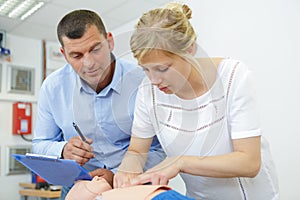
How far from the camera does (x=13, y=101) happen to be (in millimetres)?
3719

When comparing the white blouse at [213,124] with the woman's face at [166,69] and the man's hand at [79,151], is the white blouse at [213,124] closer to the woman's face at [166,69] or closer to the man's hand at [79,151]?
the woman's face at [166,69]

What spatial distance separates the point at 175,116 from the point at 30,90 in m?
3.33

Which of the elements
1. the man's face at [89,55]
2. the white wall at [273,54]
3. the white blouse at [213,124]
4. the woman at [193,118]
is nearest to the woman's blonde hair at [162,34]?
the woman at [193,118]

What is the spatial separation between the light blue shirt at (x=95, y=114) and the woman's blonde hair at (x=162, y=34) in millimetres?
167

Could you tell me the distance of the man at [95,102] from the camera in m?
1.01

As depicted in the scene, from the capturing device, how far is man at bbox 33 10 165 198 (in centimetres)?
101

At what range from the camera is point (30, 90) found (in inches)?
153

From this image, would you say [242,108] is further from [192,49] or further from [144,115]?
[144,115]

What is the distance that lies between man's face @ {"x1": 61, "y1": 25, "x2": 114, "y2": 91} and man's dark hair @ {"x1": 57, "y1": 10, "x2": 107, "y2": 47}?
1cm

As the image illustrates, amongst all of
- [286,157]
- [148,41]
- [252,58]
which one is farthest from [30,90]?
[148,41]

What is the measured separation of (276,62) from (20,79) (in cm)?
281

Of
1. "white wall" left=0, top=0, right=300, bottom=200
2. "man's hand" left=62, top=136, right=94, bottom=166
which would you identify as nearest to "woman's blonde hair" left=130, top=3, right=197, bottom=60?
"man's hand" left=62, top=136, right=94, bottom=166

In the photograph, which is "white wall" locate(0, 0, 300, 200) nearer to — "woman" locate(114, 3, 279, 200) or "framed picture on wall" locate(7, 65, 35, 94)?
"woman" locate(114, 3, 279, 200)

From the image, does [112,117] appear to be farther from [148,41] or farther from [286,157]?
[286,157]
